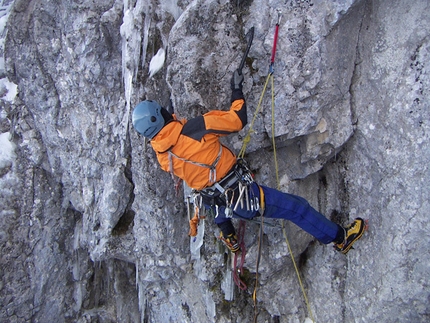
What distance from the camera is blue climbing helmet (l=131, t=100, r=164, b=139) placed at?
3738 mm

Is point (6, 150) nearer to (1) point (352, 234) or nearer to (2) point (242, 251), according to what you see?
(2) point (242, 251)

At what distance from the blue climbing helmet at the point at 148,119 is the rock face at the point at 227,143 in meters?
1.02

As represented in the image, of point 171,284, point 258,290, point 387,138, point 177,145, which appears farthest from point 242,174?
point 171,284

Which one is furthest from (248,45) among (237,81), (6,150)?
(6,150)

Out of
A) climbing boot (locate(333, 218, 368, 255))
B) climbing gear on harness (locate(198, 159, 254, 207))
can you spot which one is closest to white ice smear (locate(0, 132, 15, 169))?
climbing gear on harness (locate(198, 159, 254, 207))

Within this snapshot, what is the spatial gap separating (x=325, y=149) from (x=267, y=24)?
1.81m

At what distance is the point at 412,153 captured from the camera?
3842mm

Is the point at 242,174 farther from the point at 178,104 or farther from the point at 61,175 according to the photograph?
the point at 61,175

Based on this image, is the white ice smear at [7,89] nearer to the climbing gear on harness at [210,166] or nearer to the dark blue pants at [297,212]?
the climbing gear on harness at [210,166]

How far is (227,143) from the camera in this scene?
193 inches

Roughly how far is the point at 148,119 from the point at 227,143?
59.3 inches

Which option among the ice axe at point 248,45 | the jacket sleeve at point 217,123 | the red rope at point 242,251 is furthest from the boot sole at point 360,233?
the ice axe at point 248,45

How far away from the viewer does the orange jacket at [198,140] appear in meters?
3.81

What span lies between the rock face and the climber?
0.60m
